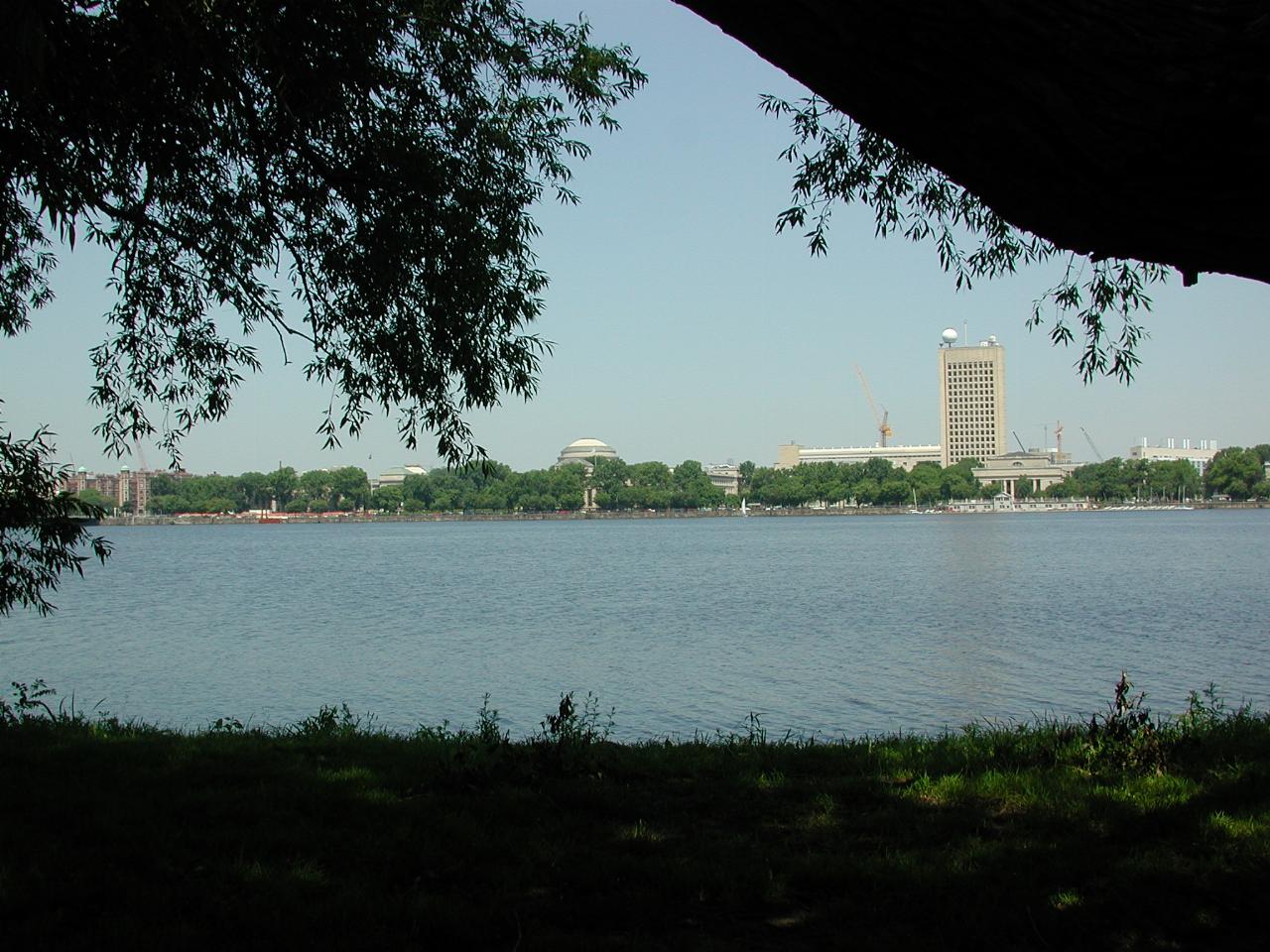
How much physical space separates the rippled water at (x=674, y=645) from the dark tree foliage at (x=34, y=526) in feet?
22.7

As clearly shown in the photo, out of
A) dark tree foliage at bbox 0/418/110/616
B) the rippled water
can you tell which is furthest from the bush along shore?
the rippled water

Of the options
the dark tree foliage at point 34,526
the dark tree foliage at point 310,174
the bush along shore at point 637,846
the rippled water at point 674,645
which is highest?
the dark tree foliage at point 310,174

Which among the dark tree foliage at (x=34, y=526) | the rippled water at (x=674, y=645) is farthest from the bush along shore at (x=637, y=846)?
the rippled water at (x=674, y=645)

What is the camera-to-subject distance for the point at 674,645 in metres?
25.0

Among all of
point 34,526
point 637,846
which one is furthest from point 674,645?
point 637,846

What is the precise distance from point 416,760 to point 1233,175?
6.48 m

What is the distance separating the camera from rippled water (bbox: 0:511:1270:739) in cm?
1758

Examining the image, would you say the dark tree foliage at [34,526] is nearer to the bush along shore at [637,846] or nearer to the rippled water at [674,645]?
the bush along shore at [637,846]

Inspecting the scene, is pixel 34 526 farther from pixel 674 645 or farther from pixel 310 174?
pixel 674 645

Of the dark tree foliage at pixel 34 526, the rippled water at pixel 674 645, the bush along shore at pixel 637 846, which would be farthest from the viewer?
the rippled water at pixel 674 645

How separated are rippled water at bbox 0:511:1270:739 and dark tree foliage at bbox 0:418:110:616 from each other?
6905 mm

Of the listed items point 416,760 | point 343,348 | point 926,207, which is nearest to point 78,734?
point 416,760

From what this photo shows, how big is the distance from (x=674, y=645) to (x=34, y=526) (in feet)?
56.1

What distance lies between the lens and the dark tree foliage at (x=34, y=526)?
30.3 feet
